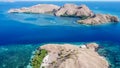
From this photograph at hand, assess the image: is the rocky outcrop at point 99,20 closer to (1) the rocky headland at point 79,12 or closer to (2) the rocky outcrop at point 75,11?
(1) the rocky headland at point 79,12

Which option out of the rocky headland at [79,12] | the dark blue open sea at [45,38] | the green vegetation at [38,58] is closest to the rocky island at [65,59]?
the green vegetation at [38,58]

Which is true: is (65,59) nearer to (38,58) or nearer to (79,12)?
(38,58)

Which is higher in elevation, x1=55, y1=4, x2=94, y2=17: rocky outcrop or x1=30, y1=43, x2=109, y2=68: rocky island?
x1=55, y1=4, x2=94, y2=17: rocky outcrop

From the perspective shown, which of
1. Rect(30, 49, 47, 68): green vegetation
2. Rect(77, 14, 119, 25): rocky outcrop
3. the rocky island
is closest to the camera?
the rocky island

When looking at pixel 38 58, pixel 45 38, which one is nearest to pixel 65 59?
pixel 38 58

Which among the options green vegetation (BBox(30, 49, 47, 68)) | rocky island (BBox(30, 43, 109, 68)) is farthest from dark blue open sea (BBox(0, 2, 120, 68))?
rocky island (BBox(30, 43, 109, 68))

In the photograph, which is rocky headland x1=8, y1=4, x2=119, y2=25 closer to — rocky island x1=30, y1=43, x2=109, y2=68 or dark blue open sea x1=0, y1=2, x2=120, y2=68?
dark blue open sea x1=0, y1=2, x2=120, y2=68

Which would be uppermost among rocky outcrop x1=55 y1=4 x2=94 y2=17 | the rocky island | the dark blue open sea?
rocky outcrop x1=55 y1=4 x2=94 y2=17
